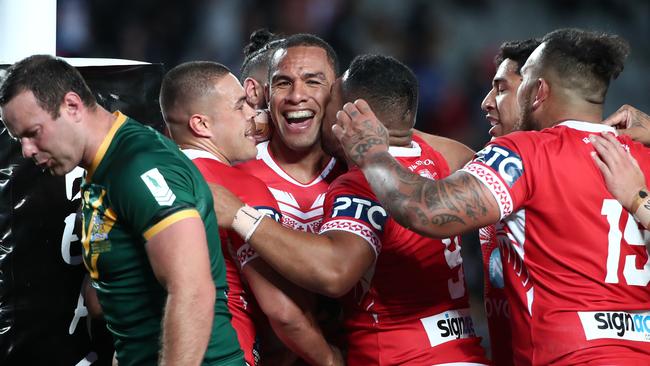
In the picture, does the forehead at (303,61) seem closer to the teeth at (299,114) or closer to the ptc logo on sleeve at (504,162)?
the teeth at (299,114)

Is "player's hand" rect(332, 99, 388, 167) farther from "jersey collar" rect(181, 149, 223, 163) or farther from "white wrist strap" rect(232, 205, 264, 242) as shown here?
"jersey collar" rect(181, 149, 223, 163)

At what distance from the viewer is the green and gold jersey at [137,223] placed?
226cm

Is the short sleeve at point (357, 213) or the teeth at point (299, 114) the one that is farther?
the teeth at point (299, 114)

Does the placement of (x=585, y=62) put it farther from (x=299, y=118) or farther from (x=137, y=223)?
(x=137, y=223)

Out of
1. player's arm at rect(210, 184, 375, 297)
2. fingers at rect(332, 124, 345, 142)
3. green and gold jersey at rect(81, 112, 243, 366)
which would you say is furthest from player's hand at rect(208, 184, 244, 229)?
fingers at rect(332, 124, 345, 142)

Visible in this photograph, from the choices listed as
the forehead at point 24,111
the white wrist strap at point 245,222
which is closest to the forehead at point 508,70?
the white wrist strap at point 245,222

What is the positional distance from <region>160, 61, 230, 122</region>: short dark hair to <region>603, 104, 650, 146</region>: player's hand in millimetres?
1619

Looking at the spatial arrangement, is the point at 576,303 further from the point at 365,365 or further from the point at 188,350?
the point at 188,350

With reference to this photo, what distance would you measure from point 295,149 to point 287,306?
0.96 m

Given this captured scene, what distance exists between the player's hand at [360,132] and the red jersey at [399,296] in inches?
8.6

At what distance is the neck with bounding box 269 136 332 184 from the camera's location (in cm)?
372

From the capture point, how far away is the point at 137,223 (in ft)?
7.42

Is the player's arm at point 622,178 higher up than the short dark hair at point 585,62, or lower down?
lower down

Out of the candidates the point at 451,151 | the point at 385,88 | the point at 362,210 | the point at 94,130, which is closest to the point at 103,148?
the point at 94,130
